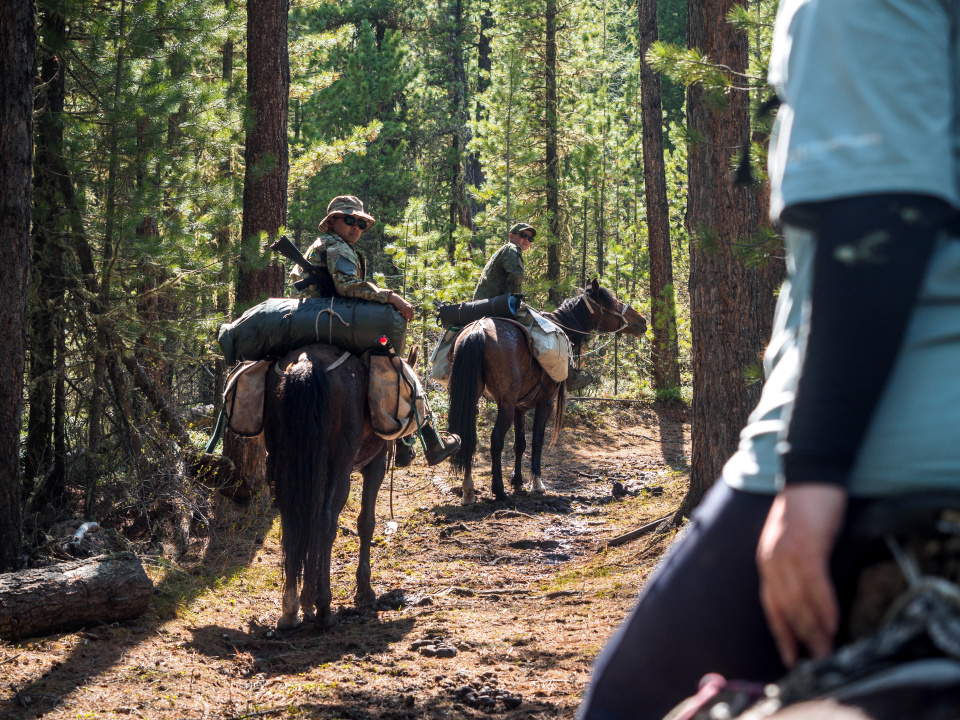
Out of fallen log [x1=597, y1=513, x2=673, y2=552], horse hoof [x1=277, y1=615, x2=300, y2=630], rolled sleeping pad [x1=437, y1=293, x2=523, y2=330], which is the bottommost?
horse hoof [x1=277, y1=615, x2=300, y2=630]

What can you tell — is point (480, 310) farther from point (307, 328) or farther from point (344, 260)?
point (307, 328)

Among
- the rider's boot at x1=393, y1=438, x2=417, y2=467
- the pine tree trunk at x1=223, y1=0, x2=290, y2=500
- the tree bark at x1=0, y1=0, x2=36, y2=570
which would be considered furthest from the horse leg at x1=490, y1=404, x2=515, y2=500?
the tree bark at x1=0, y1=0, x2=36, y2=570

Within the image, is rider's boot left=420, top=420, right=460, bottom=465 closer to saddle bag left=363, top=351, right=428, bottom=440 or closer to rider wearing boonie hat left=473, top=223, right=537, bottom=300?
saddle bag left=363, top=351, right=428, bottom=440

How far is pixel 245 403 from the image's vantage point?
17.9 feet

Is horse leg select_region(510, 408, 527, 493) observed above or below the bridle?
below

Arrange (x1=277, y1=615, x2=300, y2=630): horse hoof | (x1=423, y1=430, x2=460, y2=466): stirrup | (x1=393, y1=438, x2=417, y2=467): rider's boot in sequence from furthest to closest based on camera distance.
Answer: (x1=423, y1=430, x2=460, y2=466): stirrup → (x1=393, y1=438, x2=417, y2=467): rider's boot → (x1=277, y1=615, x2=300, y2=630): horse hoof

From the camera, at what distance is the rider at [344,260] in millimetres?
5848

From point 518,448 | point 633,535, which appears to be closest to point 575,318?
point 518,448

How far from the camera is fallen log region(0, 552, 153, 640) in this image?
4.44 metres

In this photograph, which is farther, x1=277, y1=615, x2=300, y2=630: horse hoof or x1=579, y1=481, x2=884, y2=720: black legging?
x1=277, y1=615, x2=300, y2=630: horse hoof

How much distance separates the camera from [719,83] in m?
4.18

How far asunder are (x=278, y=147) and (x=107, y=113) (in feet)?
9.31

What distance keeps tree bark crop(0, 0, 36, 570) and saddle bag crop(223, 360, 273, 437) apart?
4.08ft

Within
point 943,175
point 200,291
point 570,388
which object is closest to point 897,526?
point 943,175
